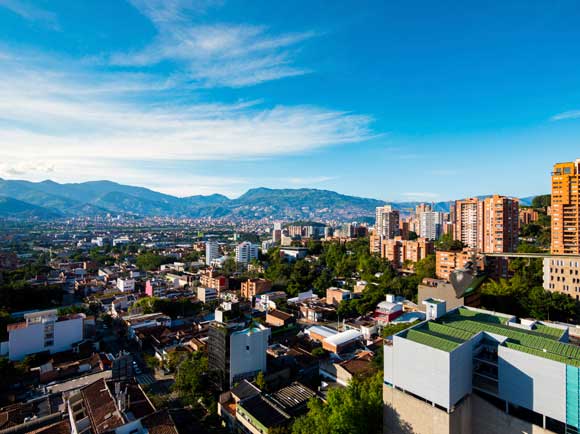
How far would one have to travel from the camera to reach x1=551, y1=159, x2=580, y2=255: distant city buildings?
11.9 meters

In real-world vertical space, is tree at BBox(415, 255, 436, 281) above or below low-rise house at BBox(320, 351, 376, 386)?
above

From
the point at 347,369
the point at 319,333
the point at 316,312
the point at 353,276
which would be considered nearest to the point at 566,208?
the point at 353,276

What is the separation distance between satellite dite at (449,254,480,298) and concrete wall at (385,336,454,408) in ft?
7.82

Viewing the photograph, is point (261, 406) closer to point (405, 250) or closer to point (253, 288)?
point (253, 288)

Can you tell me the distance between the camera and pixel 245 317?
475 inches

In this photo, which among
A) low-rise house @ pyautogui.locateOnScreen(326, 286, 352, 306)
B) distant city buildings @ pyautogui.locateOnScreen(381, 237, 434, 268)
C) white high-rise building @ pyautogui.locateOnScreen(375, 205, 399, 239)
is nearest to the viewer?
low-rise house @ pyautogui.locateOnScreen(326, 286, 352, 306)

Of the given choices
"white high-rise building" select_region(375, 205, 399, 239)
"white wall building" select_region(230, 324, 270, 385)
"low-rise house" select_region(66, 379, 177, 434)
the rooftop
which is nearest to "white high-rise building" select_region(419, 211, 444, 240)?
"white high-rise building" select_region(375, 205, 399, 239)

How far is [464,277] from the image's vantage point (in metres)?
1.74

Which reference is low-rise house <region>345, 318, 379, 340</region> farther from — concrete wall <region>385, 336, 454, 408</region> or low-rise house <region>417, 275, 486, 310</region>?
concrete wall <region>385, 336, 454, 408</region>

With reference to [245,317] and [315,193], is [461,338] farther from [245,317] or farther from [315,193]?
[315,193]

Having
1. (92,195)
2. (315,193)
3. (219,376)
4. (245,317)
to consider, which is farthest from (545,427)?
(92,195)

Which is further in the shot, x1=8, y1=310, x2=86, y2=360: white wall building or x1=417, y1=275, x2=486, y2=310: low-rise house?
x1=417, y1=275, x2=486, y2=310: low-rise house

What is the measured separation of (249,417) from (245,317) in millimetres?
6408

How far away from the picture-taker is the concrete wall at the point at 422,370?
375 centimetres
